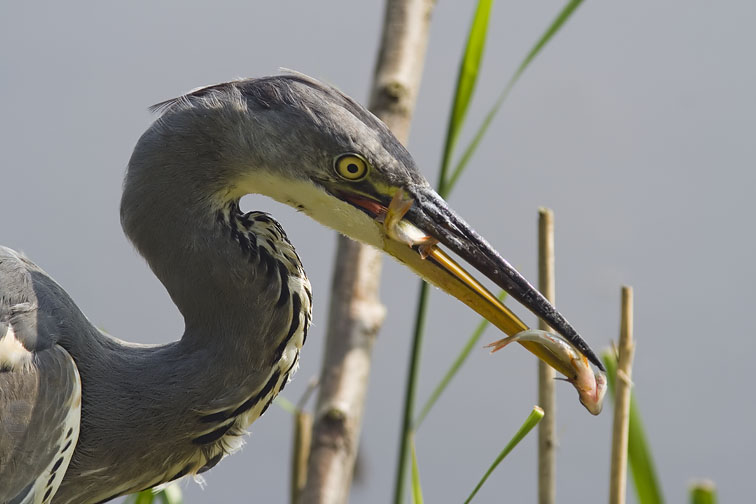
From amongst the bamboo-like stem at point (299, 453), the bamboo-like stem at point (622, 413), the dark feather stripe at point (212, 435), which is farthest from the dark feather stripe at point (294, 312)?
the bamboo-like stem at point (299, 453)

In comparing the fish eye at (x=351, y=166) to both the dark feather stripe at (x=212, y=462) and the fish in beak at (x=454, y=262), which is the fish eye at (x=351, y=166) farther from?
the dark feather stripe at (x=212, y=462)

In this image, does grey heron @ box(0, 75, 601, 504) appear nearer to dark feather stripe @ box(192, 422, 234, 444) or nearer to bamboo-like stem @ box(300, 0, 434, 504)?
dark feather stripe @ box(192, 422, 234, 444)

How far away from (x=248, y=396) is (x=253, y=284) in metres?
0.12

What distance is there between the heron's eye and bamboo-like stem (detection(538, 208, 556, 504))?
9.2 inches

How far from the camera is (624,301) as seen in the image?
1.01 meters

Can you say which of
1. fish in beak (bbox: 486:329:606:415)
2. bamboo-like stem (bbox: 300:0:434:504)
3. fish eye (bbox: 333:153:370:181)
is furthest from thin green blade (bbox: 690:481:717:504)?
bamboo-like stem (bbox: 300:0:434:504)

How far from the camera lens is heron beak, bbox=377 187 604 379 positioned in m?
0.91

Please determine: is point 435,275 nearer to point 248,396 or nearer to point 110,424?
point 248,396

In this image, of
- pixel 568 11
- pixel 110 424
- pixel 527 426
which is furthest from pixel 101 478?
pixel 568 11

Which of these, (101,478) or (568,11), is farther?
(568,11)

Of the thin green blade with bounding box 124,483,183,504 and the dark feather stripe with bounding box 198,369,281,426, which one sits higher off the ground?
the dark feather stripe with bounding box 198,369,281,426

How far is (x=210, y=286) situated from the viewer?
0.98 metres

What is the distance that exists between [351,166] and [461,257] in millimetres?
133

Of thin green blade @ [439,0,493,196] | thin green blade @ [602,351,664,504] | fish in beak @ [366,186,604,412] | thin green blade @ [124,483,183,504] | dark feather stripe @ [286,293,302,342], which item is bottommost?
thin green blade @ [124,483,183,504]
